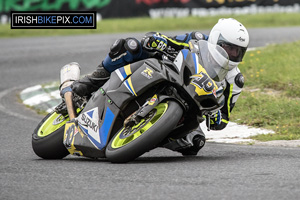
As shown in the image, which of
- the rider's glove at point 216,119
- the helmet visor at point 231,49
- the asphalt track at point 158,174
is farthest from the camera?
the rider's glove at point 216,119

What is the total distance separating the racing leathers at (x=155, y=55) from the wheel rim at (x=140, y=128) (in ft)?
1.71

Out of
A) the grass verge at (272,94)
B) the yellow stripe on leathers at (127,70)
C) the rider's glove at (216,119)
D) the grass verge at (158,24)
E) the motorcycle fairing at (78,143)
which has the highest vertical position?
the yellow stripe on leathers at (127,70)

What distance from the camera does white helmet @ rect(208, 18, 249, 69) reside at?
20.6 feet

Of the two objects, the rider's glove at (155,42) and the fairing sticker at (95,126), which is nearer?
the fairing sticker at (95,126)

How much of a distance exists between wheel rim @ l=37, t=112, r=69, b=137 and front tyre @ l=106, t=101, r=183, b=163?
3.50ft

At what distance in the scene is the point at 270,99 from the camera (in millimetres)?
9383

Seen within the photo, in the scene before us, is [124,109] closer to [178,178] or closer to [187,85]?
[187,85]

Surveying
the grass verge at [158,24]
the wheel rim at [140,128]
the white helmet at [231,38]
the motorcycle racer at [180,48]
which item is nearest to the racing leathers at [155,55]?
the motorcycle racer at [180,48]

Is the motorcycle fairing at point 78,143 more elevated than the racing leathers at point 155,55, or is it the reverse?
the racing leathers at point 155,55

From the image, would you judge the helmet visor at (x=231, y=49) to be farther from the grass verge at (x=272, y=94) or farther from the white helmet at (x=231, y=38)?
the grass verge at (x=272, y=94)

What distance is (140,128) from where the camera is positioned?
19.0 feet

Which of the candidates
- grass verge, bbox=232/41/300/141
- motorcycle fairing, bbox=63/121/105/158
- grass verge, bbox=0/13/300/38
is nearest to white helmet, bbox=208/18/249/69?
motorcycle fairing, bbox=63/121/105/158

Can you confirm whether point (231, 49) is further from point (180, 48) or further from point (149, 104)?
point (149, 104)

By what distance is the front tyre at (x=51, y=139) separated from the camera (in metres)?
6.75
